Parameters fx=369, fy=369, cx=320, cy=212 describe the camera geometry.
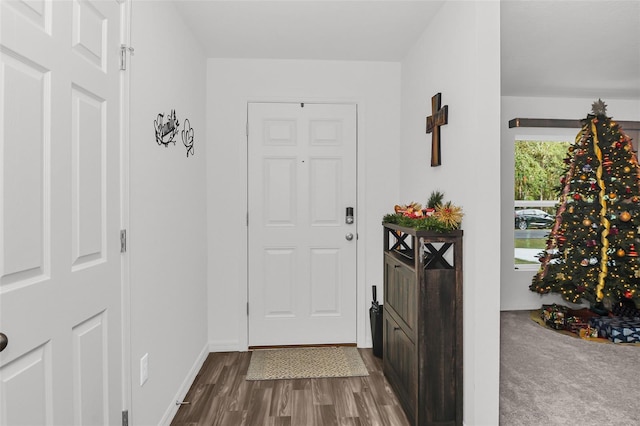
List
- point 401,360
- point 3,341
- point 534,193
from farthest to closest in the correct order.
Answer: point 534,193
point 401,360
point 3,341

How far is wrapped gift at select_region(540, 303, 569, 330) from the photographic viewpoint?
3652mm

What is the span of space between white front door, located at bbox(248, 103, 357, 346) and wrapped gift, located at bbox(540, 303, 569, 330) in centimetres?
209

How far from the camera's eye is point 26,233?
3.48 feet

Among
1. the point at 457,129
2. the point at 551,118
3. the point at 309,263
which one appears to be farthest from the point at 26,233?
the point at 551,118

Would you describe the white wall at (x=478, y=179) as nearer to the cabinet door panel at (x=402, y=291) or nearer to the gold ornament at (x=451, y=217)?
the gold ornament at (x=451, y=217)

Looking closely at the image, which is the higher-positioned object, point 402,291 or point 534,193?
point 534,193

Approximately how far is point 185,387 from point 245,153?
183 centimetres

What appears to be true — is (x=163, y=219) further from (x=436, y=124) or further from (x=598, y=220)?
(x=598, y=220)

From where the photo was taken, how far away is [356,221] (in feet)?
10.6

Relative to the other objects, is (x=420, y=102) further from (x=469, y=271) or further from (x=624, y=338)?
(x=624, y=338)

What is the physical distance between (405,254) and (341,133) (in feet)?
4.21

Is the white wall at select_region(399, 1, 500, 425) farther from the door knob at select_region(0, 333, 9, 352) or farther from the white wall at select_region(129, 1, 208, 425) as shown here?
the door knob at select_region(0, 333, 9, 352)

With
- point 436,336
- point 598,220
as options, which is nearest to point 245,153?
point 436,336

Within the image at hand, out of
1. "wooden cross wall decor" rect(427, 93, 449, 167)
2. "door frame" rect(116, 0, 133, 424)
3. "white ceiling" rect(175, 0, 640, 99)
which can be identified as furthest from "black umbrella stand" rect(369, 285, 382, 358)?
"white ceiling" rect(175, 0, 640, 99)
